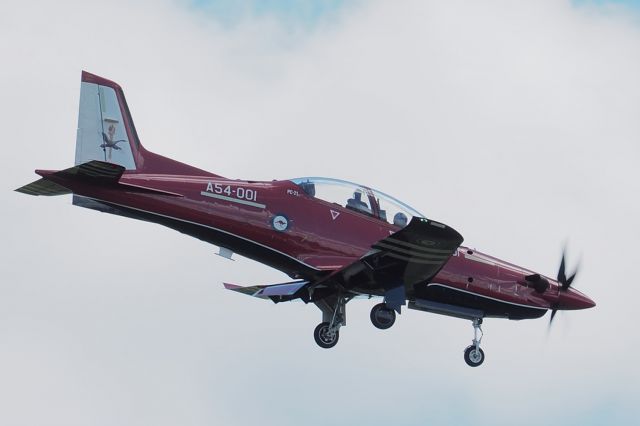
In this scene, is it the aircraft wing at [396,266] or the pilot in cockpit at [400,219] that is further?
the pilot in cockpit at [400,219]

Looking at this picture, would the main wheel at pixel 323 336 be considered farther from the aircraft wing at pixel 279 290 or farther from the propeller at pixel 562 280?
the propeller at pixel 562 280

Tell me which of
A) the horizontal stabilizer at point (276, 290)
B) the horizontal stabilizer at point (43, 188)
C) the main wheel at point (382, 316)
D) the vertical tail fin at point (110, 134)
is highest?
the vertical tail fin at point (110, 134)

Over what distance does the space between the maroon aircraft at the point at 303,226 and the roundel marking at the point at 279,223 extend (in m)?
0.02

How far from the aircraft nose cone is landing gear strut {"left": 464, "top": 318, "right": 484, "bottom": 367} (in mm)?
1913

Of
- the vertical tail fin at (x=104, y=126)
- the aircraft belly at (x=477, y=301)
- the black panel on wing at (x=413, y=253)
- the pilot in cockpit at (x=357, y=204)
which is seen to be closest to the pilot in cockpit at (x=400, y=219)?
the pilot in cockpit at (x=357, y=204)

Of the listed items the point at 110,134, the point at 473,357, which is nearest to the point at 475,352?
the point at 473,357

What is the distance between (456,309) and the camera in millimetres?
27531

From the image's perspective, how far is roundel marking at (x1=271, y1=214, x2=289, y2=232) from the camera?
25.8 metres

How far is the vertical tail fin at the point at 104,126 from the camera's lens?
26.0m

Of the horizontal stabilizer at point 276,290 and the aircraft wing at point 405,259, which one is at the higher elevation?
the aircraft wing at point 405,259

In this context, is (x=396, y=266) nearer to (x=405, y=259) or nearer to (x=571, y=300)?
(x=405, y=259)

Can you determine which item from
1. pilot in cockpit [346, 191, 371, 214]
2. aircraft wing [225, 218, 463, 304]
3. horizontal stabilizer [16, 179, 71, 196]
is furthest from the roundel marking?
horizontal stabilizer [16, 179, 71, 196]

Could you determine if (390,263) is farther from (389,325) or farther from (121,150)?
(121,150)

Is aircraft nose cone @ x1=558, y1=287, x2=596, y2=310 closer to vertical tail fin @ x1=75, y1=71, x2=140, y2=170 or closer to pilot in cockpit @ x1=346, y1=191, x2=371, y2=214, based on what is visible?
pilot in cockpit @ x1=346, y1=191, x2=371, y2=214
